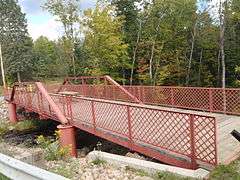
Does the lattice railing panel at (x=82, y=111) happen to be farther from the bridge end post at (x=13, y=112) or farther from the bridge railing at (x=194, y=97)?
the bridge end post at (x=13, y=112)

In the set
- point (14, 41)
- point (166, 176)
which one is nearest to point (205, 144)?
point (166, 176)

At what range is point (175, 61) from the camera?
29031 mm

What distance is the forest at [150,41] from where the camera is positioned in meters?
25.6

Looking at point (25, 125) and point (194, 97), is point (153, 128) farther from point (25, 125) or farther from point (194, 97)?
point (25, 125)

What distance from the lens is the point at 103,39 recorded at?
25109 millimetres

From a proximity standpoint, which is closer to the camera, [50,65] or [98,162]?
[98,162]

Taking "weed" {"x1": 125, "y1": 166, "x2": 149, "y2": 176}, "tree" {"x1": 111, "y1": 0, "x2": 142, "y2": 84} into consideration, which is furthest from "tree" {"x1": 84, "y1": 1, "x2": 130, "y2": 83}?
"weed" {"x1": 125, "y1": 166, "x2": 149, "y2": 176}

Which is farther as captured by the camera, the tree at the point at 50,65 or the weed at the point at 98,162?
the tree at the point at 50,65

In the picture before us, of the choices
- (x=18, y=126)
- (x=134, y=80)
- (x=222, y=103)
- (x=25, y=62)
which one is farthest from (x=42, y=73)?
(x=222, y=103)

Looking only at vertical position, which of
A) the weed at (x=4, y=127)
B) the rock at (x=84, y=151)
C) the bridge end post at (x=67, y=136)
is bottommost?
the weed at (x=4, y=127)

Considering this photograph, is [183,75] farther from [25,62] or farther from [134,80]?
[25,62]

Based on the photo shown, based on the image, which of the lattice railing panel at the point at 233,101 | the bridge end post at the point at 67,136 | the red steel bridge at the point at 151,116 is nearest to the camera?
the red steel bridge at the point at 151,116

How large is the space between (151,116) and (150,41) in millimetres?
19990

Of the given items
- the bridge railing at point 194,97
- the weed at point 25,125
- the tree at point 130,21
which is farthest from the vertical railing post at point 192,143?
the tree at point 130,21
